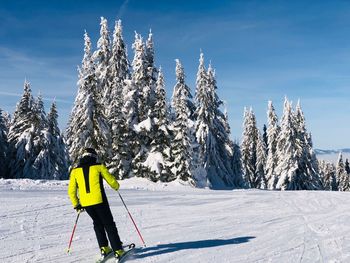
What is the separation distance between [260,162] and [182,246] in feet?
188

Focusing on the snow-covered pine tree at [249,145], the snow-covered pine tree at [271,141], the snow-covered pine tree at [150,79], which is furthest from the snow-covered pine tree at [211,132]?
the snow-covered pine tree at [249,145]

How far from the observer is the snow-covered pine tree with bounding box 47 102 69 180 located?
136ft

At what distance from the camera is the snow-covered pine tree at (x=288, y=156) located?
45.8 meters

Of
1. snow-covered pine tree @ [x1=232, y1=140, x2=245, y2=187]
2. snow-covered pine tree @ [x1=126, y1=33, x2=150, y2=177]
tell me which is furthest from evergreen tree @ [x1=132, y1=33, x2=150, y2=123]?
snow-covered pine tree @ [x1=232, y1=140, x2=245, y2=187]

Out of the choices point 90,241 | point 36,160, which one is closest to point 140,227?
point 90,241

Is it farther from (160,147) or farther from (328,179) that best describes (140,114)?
(328,179)

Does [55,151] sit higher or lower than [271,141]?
lower

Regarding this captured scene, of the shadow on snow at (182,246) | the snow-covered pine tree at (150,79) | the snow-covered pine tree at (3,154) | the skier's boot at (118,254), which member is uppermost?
the snow-covered pine tree at (150,79)

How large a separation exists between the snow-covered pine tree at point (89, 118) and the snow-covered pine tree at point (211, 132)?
11539mm

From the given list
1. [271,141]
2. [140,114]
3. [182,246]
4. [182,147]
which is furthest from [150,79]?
[182,246]

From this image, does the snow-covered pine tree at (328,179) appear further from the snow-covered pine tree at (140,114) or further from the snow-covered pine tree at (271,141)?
the snow-covered pine tree at (140,114)

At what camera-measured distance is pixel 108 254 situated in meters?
7.77

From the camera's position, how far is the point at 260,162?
212ft

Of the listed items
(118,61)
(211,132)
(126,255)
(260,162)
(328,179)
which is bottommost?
(126,255)
